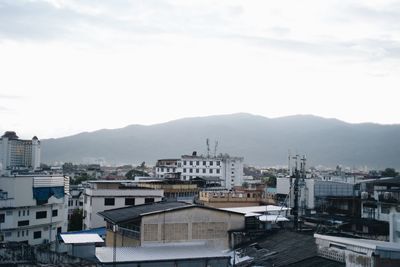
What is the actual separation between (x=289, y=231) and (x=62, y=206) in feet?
74.9

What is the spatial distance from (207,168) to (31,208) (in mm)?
52556

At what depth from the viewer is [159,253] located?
1931cm

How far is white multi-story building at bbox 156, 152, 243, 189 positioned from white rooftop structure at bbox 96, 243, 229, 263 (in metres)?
63.7

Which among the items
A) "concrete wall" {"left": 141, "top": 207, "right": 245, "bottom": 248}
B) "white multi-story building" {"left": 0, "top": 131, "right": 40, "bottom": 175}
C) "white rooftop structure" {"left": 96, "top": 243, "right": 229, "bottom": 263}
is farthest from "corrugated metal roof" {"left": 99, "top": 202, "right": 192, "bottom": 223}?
"white multi-story building" {"left": 0, "top": 131, "right": 40, "bottom": 175}

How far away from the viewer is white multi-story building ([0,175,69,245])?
114 ft

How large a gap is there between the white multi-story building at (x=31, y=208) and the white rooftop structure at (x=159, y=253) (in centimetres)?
1667

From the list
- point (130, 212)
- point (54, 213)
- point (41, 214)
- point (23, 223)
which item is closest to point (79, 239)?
point (130, 212)

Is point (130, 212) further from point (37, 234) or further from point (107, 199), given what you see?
point (37, 234)

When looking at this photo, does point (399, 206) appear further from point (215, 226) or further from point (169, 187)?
point (169, 187)

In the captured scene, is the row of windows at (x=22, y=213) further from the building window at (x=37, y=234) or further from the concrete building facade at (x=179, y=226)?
the concrete building facade at (x=179, y=226)

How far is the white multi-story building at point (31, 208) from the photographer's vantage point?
3481 centimetres

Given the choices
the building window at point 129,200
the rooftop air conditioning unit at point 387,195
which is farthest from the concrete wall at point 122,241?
the rooftop air conditioning unit at point 387,195

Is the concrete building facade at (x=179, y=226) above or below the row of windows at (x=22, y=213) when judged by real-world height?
above

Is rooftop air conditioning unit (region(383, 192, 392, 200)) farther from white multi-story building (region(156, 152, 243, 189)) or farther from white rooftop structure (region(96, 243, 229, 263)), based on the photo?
white multi-story building (region(156, 152, 243, 189))
